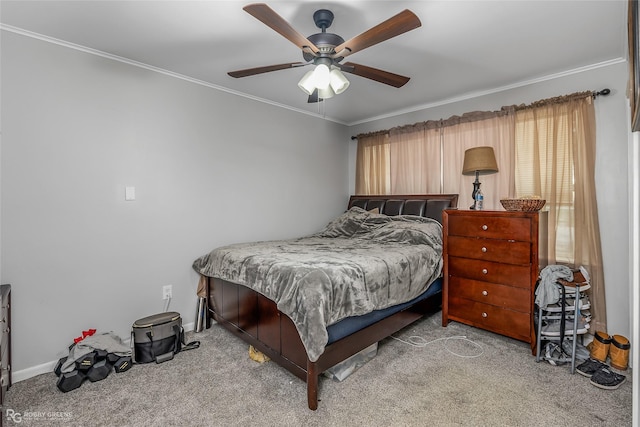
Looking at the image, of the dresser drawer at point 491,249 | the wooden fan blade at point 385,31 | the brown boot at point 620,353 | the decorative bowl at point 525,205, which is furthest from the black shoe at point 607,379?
the wooden fan blade at point 385,31

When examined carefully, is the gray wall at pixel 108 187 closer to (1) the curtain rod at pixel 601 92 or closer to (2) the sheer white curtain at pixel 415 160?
(2) the sheer white curtain at pixel 415 160

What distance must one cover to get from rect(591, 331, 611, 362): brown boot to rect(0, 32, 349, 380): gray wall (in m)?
3.04

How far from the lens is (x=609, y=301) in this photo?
8.32 ft

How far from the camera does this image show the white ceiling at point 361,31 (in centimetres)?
185

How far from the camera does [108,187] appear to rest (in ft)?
8.02

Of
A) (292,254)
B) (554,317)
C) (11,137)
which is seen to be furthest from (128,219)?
(554,317)

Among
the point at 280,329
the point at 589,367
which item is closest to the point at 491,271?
the point at 589,367

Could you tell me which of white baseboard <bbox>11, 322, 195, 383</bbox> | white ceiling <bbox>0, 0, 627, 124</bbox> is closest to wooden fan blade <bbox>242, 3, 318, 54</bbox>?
white ceiling <bbox>0, 0, 627, 124</bbox>

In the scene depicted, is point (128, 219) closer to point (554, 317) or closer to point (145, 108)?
point (145, 108)

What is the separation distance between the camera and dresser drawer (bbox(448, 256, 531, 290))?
2430mm

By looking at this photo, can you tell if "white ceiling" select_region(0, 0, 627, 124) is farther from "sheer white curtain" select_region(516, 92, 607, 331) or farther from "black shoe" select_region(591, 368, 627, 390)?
"black shoe" select_region(591, 368, 627, 390)

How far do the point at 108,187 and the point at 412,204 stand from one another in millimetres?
3010

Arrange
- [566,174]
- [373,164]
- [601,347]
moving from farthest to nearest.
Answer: [373,164] < [566,174] < [601,347]

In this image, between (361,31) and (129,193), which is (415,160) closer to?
(361,31)
